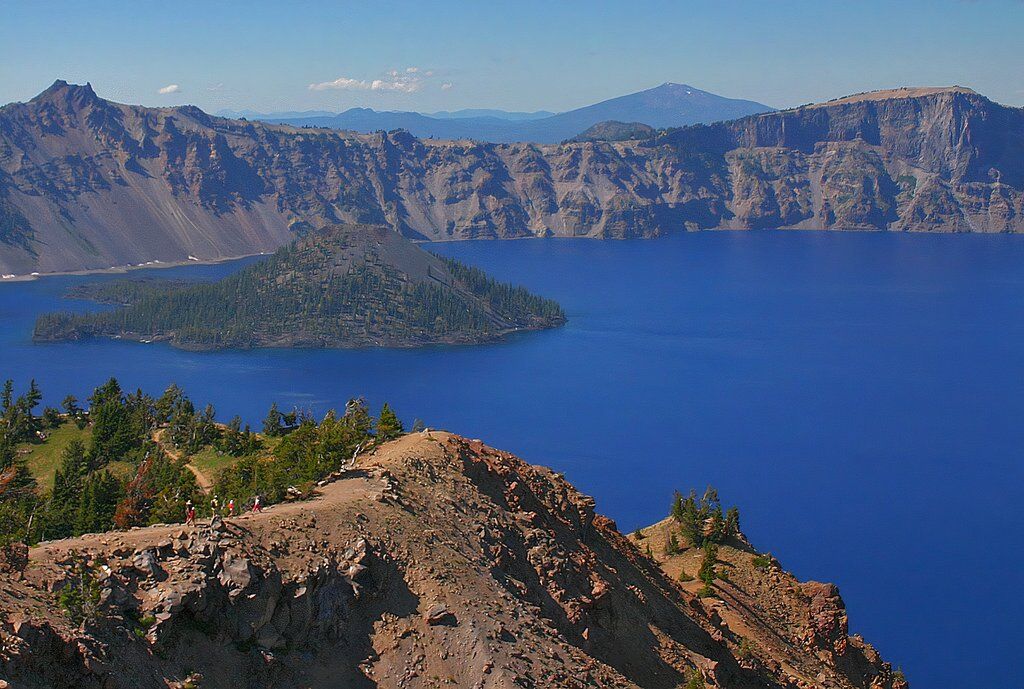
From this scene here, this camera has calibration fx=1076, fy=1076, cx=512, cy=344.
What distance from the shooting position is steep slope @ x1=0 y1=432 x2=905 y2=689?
108 feet

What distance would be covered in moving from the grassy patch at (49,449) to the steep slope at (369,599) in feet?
141

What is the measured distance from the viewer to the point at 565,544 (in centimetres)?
5222

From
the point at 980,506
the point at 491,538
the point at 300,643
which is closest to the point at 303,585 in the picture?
the point at 300,643

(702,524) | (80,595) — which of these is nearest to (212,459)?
(702,524)

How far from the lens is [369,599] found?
130 ft

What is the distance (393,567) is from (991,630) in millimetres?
85120

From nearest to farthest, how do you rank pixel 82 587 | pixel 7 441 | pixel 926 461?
1. pixel 82 587
2. pixel 7 441
3. pixel 926 461

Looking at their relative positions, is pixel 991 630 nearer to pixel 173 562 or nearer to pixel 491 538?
pixel 491 538

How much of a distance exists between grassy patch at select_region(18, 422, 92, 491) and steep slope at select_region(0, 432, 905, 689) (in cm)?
4304

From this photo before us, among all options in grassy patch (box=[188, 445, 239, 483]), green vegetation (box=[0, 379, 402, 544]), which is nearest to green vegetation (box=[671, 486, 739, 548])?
green vegetation (box=[0, 379, 402, 544])

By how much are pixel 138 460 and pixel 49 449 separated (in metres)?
Answer: 12.4

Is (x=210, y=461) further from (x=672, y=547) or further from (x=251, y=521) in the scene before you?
(x=251, y=521)

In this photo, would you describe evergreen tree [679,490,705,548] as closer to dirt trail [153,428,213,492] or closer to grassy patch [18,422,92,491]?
dirt trail [153,428,213,492]

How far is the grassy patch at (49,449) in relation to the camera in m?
83.4
